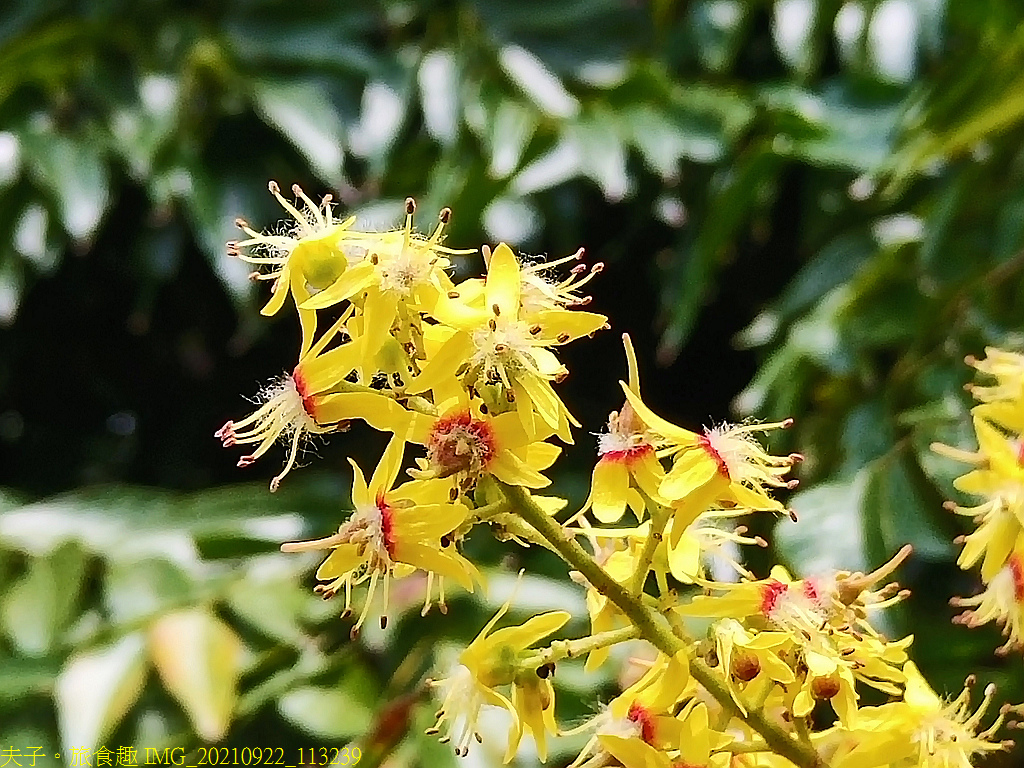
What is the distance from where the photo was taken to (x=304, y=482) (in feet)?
2.59

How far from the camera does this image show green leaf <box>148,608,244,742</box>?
0.60 metres

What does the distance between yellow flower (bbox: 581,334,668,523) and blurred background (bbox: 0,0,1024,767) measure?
29 centimetres

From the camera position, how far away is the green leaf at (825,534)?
57cm

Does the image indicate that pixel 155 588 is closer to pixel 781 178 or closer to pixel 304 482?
pixel 304 482

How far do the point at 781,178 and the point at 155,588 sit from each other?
53 centimetres

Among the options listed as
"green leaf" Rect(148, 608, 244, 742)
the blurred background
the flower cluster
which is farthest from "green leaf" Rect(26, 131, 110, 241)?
the flower cluster

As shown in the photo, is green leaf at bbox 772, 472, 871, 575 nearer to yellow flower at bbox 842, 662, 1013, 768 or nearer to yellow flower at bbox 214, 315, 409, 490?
yellow flower at bbox 842, 662, 1013, 768

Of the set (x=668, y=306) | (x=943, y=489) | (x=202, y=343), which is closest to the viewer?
(x=943, y=489)

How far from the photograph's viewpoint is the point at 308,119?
0.77 meters

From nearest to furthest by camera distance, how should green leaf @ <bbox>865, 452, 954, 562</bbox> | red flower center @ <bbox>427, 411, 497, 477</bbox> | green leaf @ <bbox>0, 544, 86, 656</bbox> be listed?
red flower center @ <bbox>427, 411, 497, 477</bbox>
green leaf @ <bbox>865, 452, 954, 562</bbox>
green leaf @ <bbox>0, 544, 86, 656</bbox>

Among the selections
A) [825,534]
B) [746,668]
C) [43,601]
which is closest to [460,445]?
[746,668]

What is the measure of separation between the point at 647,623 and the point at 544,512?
Answer: 42 millimetres

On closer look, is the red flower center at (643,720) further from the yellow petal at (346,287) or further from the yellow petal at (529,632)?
the yellow petal at (346,287)

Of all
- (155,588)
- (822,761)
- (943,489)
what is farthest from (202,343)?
(822,761)
